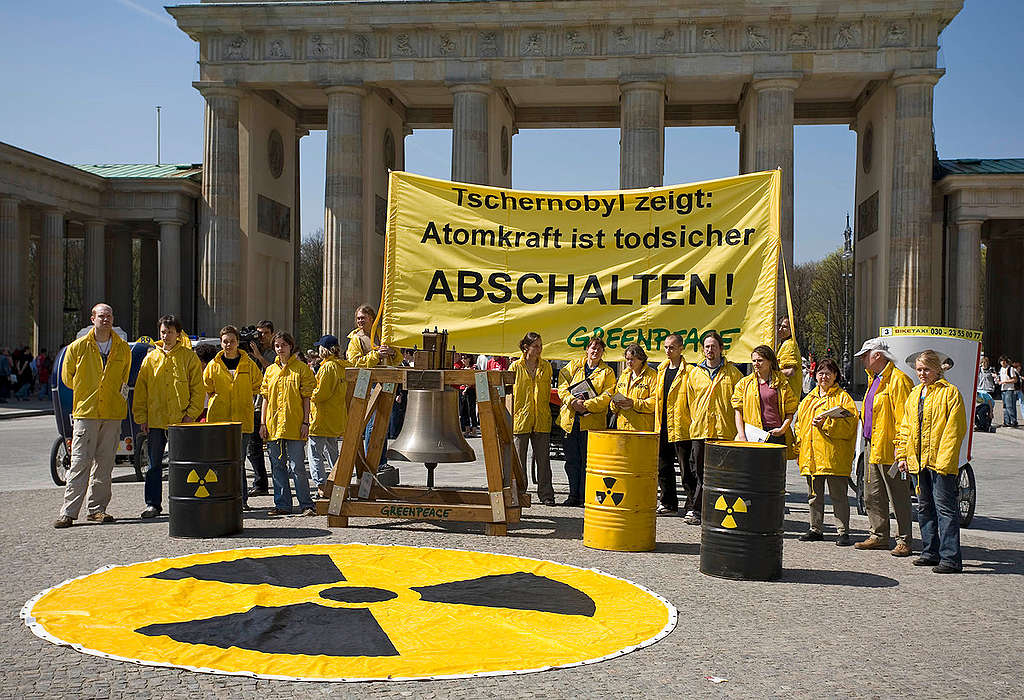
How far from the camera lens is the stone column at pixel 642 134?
44.9 m

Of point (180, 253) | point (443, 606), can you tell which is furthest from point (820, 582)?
point (180, 253)

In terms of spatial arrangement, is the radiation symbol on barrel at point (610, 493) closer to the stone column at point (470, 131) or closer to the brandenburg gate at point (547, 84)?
the brandenburg gate at point (547, 84)

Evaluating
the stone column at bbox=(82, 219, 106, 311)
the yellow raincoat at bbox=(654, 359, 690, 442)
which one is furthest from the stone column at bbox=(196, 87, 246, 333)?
the yellow raincoat at bbox=(654, 359, 690, 442)

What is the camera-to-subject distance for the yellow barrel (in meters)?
10.4

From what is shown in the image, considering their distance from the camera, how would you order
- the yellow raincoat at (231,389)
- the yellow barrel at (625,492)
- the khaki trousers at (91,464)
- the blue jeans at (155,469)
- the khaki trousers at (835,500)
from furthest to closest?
the yellow raincoat at (231,389)
the blue jeans at (155,469)
the khaki trousers at (91,464)
the khaki trousers at (835,500)
the yellow barrel at (625,492)

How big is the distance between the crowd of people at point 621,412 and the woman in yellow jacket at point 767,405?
1 cm

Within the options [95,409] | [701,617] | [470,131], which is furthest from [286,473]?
[470,131]

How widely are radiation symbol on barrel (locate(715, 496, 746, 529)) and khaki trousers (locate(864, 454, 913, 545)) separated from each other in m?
2.54

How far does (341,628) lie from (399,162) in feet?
159

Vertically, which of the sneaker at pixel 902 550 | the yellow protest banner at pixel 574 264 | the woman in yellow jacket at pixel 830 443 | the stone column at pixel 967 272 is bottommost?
the sneaker at pixel 902 550

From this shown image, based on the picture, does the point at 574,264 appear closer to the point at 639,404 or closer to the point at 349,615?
the point at 639,404

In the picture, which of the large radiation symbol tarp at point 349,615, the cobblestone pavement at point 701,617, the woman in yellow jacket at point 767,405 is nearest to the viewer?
the cobblestone pavement at point 701,617

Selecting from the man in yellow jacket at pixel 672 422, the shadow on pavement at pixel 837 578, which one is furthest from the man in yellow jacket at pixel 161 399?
the shadow on pavement at pixel 837 578

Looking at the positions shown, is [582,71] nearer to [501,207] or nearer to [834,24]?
[834,24]
